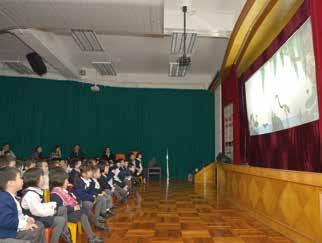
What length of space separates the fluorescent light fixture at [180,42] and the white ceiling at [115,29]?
215 millimetres

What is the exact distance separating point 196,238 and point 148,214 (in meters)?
1.56

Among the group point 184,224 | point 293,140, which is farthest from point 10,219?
point 293,140

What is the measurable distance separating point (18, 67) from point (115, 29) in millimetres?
4800

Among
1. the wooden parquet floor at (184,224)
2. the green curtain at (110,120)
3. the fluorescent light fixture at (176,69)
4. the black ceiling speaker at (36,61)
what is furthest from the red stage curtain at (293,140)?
the green curtain at (110,120)

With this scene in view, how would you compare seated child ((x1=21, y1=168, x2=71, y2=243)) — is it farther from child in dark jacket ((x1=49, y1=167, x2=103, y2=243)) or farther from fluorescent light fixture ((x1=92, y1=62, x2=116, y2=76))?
fluorescent light fixture ((x1=92, y1=62, x2=116, y2=76))

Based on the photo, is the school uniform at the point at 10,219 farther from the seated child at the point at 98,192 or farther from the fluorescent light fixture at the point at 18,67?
the fluorescent light fixture at the point at 18,67

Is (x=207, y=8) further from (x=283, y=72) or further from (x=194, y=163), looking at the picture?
(x=194, y=163)

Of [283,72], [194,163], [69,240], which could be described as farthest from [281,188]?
[194,163]

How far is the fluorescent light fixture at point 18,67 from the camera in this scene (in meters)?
9.87

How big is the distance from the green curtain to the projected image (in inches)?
246

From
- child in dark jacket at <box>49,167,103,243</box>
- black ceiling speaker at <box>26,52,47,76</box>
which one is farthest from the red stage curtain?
black ceiling speaker at <box>26,52,47,76</box>

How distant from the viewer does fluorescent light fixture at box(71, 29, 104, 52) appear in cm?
733

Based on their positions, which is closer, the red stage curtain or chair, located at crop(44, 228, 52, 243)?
chair, located at crop(44, 228, 52, 243)

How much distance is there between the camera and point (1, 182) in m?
2.35
